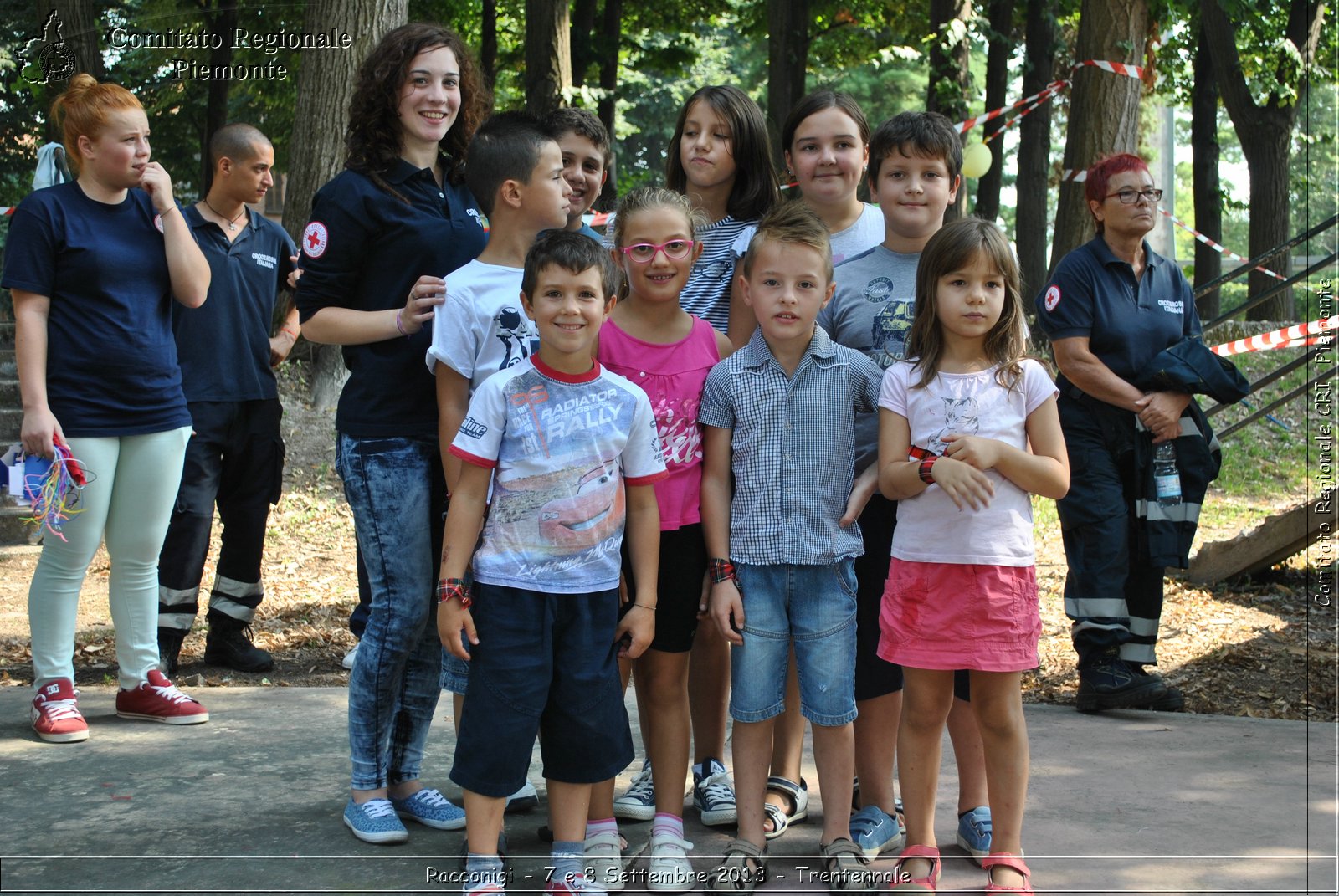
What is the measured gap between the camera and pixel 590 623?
3002mm

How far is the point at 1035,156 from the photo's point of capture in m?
18.2

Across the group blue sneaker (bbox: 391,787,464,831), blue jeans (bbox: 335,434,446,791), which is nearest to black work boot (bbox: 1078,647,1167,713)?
blue sneaker (bbox: 391,787,464,831)

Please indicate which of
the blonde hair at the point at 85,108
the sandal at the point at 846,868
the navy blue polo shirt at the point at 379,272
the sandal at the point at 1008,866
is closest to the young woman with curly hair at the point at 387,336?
the navy blue polo shirt at the point at 379,272

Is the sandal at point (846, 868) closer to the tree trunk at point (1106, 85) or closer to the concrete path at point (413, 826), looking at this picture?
the concrete path at point (413, 826)

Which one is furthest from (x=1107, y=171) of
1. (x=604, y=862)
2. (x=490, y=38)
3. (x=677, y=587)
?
(x=490, y=38)

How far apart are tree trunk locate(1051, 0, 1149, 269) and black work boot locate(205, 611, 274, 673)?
23.2 ft

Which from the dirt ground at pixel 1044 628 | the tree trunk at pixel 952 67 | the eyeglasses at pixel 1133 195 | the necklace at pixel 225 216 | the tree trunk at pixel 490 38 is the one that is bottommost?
the dirt ground at pixel 1044 628

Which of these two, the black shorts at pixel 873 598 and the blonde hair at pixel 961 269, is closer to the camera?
the blonde hair at pixel 961 269

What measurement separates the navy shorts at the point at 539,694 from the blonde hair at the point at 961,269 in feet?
3.33

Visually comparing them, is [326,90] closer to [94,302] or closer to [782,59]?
[94,302]

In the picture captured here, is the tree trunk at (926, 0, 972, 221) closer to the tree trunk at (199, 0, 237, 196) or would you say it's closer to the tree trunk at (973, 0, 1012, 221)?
the tree trunk at (973, 0, 1012, 221)

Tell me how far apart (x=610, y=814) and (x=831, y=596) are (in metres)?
0.79

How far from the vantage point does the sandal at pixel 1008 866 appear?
2980mm

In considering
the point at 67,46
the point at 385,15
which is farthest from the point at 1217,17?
the point at 67,46
